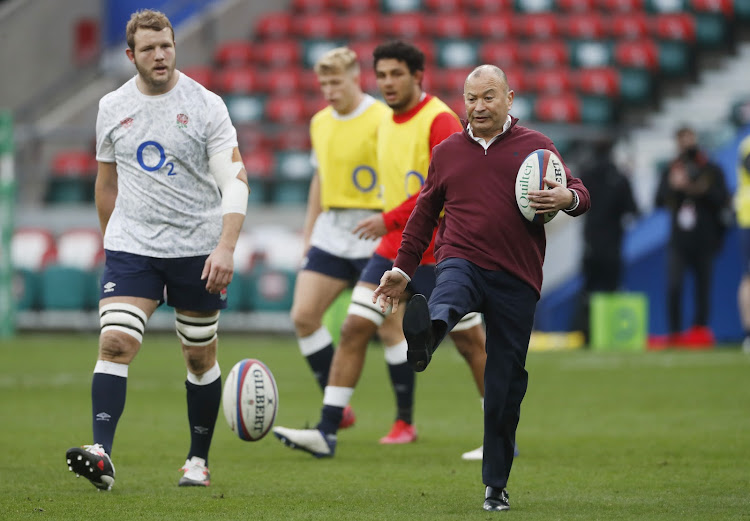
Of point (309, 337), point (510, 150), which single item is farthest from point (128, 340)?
point (309, 337)

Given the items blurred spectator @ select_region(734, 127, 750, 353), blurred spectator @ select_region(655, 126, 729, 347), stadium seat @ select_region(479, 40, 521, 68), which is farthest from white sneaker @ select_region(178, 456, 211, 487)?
stadium seat @ select_region(479, 40, 521, 68)

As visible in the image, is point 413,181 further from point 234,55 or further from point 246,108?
point 234,55

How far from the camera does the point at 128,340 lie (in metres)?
6.41

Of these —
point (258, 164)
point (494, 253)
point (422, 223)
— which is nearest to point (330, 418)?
point (422, 223)

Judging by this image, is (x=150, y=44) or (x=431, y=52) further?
(x=431, y=52)

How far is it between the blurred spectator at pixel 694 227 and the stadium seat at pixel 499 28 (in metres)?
8.16

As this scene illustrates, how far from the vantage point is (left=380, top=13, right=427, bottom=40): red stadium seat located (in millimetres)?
24344

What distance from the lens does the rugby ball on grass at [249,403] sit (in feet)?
22.4

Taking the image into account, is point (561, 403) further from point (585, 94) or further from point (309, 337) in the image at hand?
point (585, 94)

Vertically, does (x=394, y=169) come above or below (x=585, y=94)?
below

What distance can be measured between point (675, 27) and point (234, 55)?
7.86 metres

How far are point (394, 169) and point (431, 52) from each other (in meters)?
16.2

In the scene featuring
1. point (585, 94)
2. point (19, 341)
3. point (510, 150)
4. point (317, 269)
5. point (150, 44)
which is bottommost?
point (19, 341)

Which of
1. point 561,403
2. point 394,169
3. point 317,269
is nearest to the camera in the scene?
point 394,169
